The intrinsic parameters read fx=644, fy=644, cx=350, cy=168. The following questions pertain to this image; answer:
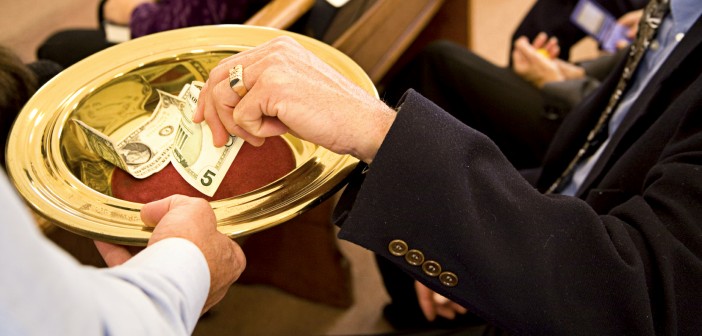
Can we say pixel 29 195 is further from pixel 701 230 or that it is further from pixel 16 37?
pixel 16 37

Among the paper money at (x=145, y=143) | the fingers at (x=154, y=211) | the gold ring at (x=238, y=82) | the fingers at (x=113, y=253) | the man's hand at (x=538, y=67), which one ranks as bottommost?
the fingers at (x=113, y=253)

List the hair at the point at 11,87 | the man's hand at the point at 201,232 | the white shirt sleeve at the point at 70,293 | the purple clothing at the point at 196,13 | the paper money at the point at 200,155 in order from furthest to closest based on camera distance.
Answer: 1. the purple clothing at the point at 196,13
2. the hair at the point at 11,87
3. the paper money at the point at 200,155
4. the man's hand at the point at 201,232
5. the white shirt sleeve at the point at 70,293

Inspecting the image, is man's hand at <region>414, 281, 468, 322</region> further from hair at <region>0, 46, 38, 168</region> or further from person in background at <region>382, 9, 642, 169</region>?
hair at <region>0, 46, 38, 168</region>

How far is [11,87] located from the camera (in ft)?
2.85

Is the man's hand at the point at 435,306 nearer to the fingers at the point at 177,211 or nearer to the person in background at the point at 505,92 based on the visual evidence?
the person in background at the point at 505,92

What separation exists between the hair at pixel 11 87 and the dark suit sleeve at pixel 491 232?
53 cm

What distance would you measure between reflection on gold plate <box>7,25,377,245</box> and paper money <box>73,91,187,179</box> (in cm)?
2

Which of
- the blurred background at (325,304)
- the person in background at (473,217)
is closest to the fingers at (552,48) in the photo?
the blurred background at (325,304)

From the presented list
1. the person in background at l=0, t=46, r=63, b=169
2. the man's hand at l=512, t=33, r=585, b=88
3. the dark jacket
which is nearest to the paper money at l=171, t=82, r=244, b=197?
the dark jacket

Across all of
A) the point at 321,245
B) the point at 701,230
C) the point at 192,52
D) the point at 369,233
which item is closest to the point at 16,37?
the point at 321,245

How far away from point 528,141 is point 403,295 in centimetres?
37

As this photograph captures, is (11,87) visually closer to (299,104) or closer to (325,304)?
(299,104)

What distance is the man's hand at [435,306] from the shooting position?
3.26ft

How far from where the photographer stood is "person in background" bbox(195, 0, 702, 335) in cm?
58
